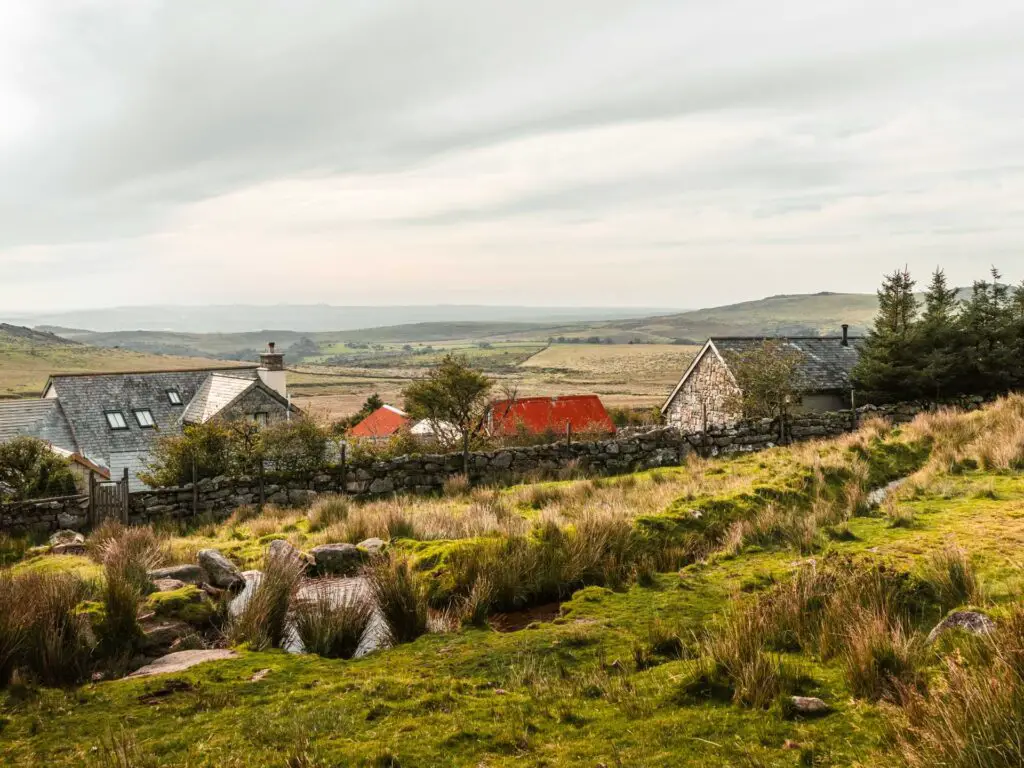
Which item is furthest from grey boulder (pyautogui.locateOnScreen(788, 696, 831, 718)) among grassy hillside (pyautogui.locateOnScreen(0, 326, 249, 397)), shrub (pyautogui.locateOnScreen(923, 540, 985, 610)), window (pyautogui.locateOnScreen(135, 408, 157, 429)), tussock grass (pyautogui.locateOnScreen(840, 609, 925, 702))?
grassy hillside (pyautogui.locateOnScreen(0, 326, 249, 397))

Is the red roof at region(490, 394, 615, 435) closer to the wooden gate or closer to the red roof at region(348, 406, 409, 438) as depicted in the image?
the red roof at region(348, 406, 409, 438)

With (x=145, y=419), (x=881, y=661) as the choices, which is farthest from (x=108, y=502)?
(x=145, y=419)

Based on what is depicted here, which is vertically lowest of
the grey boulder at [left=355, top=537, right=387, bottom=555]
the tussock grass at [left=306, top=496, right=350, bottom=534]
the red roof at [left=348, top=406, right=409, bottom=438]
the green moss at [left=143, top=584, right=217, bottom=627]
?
the red roof at [left=348, top=406, right=409, bottom=438]

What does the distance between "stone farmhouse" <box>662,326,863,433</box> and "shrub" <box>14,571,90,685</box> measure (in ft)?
89.8

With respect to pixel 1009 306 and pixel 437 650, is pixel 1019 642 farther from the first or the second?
pixel 1009 306

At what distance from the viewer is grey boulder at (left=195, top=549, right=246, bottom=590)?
8.12 metres

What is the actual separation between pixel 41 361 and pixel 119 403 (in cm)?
11642

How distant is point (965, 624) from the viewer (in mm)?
4852

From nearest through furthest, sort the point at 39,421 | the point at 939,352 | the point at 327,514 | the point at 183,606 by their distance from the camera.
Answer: the point at 183,606 → the point at 327,514 → the point at 939,352 → the point at 39,421

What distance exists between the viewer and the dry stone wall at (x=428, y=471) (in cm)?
1642

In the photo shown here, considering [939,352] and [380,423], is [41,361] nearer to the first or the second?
[380,423]

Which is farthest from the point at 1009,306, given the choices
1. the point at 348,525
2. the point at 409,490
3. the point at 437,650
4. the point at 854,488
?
the point at 437,650

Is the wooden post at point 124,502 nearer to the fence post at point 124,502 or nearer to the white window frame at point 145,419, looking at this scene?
the fence post at point 124,502

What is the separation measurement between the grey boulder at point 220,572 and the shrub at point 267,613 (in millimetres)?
1282
